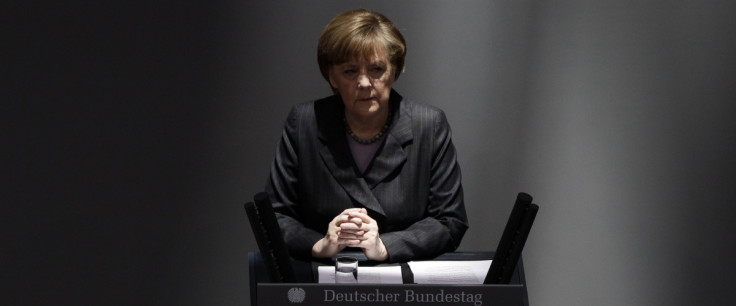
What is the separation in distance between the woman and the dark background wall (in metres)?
0.63

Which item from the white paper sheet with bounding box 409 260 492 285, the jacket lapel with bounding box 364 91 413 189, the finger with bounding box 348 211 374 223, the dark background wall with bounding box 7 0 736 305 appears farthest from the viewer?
the dark background wall with bounding box 7 0 736 305

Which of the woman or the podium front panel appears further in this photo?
the woman

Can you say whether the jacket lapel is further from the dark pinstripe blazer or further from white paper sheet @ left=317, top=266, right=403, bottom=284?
white paper sheet @ left=317, top=266, right=403, bottom=284

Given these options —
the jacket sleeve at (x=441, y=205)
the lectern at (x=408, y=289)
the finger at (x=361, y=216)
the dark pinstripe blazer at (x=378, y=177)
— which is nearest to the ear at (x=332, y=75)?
the dark pinstripe blazer at (x=378, y=177)

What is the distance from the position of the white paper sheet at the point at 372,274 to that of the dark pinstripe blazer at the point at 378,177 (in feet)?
0.97

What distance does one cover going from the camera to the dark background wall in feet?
13.3

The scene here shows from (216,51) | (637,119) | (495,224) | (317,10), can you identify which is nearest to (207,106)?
(216,51)

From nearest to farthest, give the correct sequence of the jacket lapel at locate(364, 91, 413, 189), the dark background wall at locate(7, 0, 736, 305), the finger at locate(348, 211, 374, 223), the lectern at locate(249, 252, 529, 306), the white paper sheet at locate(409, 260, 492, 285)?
1. the lectern at locate(249, 252, 529, 306)
2. the white paper sheet at locate(409, 260, 492, 285)
3. the finger at locate(348, 211, 374, 223)
4. the jacket lapel at locate(364, 91, 413, 189)
5. the dark background wall at locate(7, 0, 736, 305)

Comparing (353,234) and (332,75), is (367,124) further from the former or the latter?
(353,234)

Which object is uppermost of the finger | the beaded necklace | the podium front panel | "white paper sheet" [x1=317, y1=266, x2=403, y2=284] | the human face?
the human face

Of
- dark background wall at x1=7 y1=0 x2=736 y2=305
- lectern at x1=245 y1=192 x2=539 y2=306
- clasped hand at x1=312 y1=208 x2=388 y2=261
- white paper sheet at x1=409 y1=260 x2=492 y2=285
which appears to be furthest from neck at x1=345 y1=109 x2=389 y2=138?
lectern at x1=245 y1=192 x2=539 y2=306

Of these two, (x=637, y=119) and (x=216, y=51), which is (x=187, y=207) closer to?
(x=216, y=51)

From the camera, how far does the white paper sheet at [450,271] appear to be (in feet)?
9.86

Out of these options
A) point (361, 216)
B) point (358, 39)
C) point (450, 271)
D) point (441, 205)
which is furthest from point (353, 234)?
point (358, 39)
